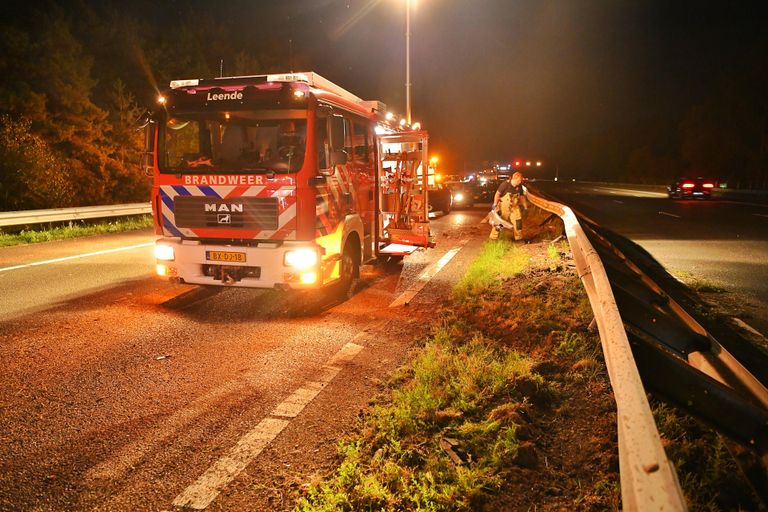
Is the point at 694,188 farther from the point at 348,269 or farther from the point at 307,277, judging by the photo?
the point at 307,277

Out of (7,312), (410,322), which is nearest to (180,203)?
(7,312)

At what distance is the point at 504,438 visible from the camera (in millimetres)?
3441

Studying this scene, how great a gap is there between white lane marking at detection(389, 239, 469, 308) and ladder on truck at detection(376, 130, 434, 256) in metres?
0.48

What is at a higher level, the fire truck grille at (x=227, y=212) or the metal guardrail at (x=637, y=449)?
the fire truck grille at (x=227, y=212)

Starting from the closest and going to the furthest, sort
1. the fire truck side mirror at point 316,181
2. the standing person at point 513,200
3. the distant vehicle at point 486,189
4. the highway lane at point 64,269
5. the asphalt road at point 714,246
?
the fire truck side mirror at point 316,181
the highway lane at point 64,269
the asphalt road at point 714,246
the standing person at point 513,200
the distant vehicle at point 486,189

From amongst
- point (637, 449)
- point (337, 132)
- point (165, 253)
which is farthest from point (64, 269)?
point (637, 449)

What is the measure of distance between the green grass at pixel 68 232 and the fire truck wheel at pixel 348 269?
9852mm

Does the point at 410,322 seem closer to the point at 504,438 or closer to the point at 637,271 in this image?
the point at 504,438

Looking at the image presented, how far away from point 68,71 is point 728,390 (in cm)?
3076

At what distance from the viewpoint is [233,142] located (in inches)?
Result: 278

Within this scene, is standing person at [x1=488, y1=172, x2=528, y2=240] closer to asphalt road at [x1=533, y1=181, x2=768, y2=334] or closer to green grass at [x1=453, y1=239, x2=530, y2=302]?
green grass at [x1=453, y1=239, x2=530, y2=302]

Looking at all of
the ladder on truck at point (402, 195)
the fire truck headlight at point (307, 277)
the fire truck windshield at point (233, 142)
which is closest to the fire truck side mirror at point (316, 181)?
the fire truck windshield at point (233, 142)

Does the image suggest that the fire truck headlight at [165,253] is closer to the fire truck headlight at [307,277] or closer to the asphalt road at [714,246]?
the fire truck headlight at [307,277]

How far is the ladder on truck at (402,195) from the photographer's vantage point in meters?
9.67
